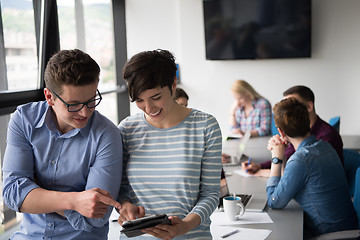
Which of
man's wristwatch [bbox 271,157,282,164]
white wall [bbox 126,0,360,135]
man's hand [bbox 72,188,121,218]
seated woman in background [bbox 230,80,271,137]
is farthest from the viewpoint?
white wall [bbox 126,0,360,135]

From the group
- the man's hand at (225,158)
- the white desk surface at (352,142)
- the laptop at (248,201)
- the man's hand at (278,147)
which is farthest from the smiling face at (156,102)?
the white desk surface at (352,142)

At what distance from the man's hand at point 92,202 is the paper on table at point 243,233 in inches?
34.5

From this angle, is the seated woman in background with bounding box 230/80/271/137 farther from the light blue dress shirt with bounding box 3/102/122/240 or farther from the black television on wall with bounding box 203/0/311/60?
the light blue dress shirt with bounding box 3/102/122/240

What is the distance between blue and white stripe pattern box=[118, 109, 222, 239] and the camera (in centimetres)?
154

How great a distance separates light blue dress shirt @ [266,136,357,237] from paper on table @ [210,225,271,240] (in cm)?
34

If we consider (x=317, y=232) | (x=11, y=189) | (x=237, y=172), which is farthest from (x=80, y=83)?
(x=237, y=172)

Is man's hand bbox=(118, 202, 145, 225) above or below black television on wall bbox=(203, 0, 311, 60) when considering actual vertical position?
below

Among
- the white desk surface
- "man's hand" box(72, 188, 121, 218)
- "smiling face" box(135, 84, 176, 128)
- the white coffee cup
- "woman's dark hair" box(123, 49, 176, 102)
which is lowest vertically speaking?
the white desk surface

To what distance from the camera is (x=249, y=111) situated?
514 centimetres

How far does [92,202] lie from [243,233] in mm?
1024

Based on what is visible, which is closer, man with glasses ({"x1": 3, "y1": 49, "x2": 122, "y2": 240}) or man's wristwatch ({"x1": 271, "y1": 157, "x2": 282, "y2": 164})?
man with glasses ({"x1": 3, "y1": 49, "x2": 122, "y2": 240})

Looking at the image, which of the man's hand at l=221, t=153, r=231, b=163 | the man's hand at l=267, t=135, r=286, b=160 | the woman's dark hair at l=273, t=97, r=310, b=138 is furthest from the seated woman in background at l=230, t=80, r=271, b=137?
the woman's dark hair at l=273, t=97, r=310, b=138

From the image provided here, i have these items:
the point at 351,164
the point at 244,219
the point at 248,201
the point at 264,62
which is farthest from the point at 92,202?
the point at 264,62

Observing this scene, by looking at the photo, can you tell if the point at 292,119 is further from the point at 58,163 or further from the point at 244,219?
the point at 58,163
